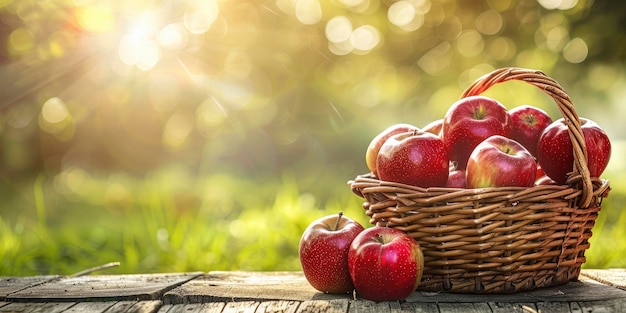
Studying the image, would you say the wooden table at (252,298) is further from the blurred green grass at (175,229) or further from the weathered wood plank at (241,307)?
the blurred green grass at (175,229)

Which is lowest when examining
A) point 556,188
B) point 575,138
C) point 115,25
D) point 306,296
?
point 306,296

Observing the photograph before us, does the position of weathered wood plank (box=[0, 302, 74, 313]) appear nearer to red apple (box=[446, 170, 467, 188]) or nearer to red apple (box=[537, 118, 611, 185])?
red apple (box=[446, 170, 467, 188])

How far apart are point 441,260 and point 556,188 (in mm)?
401

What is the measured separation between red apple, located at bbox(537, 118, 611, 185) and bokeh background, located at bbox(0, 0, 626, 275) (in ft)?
5.71

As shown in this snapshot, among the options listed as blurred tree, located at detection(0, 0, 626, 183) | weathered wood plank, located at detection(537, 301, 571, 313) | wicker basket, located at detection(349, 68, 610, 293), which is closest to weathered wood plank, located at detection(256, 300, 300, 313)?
wicker basket, located at detection(349, 68, 610, 293)

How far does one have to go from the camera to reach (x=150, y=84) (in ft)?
18.9

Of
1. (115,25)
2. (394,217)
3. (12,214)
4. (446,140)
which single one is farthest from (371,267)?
(12,214)

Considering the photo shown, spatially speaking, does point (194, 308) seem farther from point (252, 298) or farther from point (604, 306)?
point (604, 306)

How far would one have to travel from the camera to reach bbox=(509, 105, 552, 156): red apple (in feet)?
7.67

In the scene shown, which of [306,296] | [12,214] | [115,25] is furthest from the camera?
[12,214]

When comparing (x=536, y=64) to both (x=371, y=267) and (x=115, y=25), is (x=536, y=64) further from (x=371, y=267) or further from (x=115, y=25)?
(x=371, y=267)

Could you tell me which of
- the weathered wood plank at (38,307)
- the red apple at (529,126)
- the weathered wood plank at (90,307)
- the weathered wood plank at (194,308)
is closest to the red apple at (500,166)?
the red apple at (529,126)

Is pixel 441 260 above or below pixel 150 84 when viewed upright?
below

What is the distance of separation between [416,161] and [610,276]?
2.98 feet
